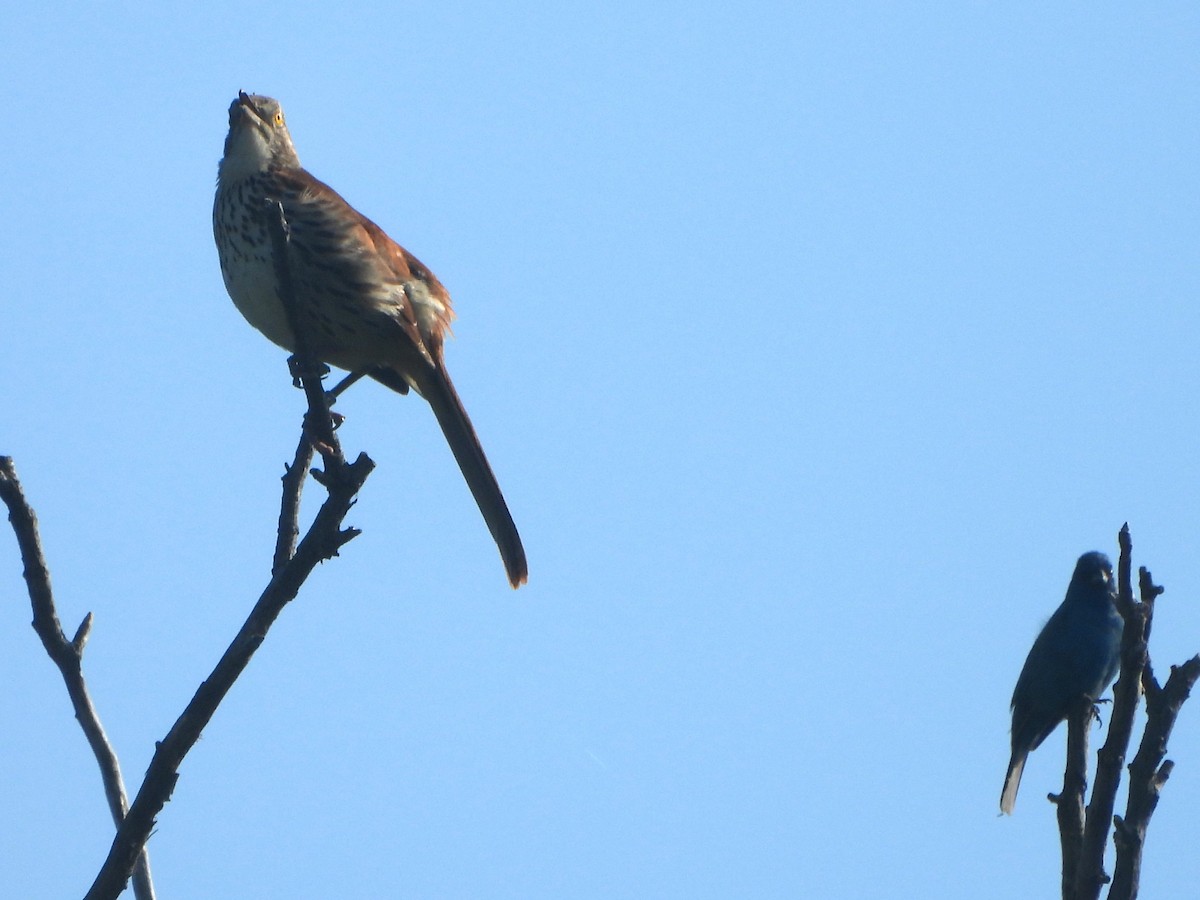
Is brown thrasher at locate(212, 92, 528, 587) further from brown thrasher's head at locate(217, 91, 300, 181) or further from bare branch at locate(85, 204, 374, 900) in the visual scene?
bare branch at locate(85, 204, 374, 900)

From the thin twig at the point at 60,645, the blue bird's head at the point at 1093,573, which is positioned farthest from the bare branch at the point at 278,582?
the blue bird's head at the point at 1093,573

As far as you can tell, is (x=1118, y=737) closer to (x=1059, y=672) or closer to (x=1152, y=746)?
(x=1152, y=746)

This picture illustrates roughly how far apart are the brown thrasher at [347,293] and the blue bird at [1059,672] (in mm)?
1931

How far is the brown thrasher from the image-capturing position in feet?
17.3

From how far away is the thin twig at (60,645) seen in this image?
3.14 m

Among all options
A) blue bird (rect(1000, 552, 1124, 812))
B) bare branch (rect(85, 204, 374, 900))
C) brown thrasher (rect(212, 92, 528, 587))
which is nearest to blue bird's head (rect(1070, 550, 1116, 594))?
blue bird (rect(1000, 552, 1124, 812))

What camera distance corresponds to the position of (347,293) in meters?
5.31

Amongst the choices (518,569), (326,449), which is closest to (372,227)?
(518,569)

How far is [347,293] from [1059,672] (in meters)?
2.88

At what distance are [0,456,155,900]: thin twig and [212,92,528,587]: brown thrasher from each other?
1959mm

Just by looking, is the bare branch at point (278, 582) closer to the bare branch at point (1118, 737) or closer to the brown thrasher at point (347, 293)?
the brown thrasher at point (347, 293)

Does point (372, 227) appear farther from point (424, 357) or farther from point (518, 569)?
point (518, 569)

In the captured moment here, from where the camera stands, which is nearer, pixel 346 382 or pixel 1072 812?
pixel 1072 812

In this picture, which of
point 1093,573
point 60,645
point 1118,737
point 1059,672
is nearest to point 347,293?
point 60,645
